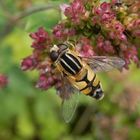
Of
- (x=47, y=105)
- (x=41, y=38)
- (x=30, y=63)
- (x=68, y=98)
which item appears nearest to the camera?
(x=68, y=98)

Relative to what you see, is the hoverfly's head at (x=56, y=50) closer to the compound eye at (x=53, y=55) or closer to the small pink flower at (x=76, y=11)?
the compound eye at (x=53, y=55)

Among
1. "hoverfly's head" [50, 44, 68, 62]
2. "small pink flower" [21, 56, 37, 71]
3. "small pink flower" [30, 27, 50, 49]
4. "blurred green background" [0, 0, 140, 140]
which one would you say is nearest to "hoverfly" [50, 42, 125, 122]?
"hoverfly's head" [50, 44, 68, 62]

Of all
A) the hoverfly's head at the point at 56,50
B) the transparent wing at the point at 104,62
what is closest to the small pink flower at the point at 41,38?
the hoverfly's head at the point at 56,50

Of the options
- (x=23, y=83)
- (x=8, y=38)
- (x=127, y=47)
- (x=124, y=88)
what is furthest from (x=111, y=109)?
(x=127, y=47)

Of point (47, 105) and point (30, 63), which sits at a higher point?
point (30, 63)

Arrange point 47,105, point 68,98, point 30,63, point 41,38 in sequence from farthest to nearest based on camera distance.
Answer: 1. point 47,105
2. point 30,63
3. point 41,38
4. point 68,98

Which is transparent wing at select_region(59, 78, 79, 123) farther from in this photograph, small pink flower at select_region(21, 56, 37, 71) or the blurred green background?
the blurred green background

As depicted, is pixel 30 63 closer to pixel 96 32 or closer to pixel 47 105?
pixel 96 32

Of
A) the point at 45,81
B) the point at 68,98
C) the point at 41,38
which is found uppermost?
the point at 41,38

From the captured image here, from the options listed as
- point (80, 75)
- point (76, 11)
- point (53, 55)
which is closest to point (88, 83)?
point (80, 75)
